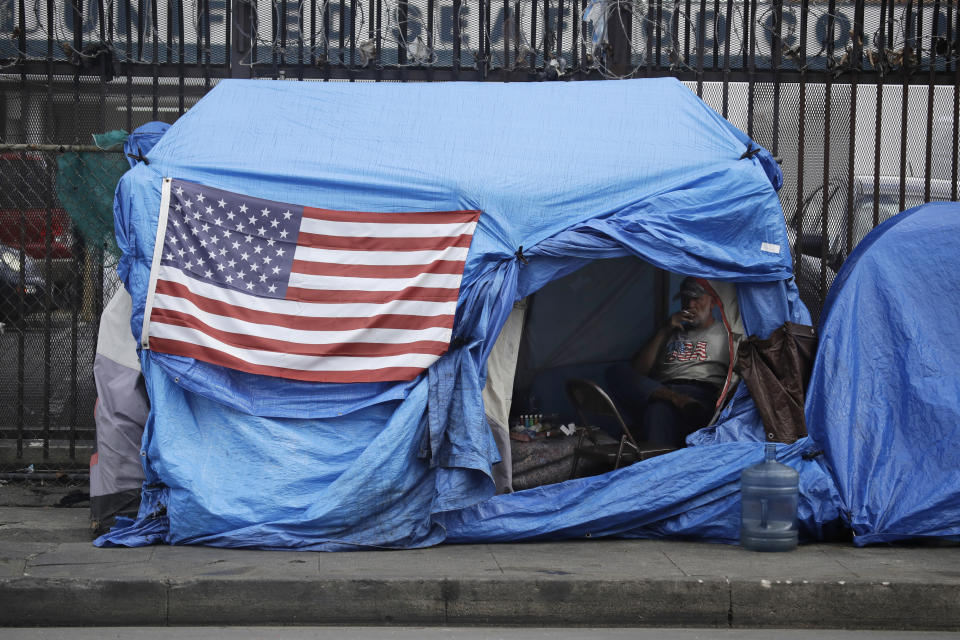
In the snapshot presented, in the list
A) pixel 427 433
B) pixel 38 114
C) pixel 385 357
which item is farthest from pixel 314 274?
pixel 38 114

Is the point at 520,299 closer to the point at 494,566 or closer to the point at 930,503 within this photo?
the point at 494,566

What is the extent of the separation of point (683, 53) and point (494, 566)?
4.09 meters

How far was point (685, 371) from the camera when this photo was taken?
21.7ft

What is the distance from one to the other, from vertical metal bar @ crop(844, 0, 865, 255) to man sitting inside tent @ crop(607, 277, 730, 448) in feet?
4.32

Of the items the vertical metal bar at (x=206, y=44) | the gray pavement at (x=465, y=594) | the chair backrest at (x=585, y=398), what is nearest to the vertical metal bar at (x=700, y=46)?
the chair backrest at (x=585, y=398)

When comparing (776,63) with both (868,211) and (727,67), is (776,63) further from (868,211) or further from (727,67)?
(868,211)

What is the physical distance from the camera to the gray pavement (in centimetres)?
478

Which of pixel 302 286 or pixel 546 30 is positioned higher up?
pixel 546 30

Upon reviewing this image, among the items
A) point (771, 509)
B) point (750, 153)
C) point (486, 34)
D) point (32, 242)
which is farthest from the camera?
point (486, 34)

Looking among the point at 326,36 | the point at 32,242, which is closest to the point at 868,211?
the point at 326,36

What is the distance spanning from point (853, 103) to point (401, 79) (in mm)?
3173

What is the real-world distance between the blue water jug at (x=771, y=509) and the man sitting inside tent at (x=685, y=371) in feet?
A: 2.87

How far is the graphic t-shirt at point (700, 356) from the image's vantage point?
6520 millimetres

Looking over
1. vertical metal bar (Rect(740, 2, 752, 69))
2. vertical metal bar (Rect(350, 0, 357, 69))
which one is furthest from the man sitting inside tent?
vertical metal bar (Rect(350, 0, 357, 69))
